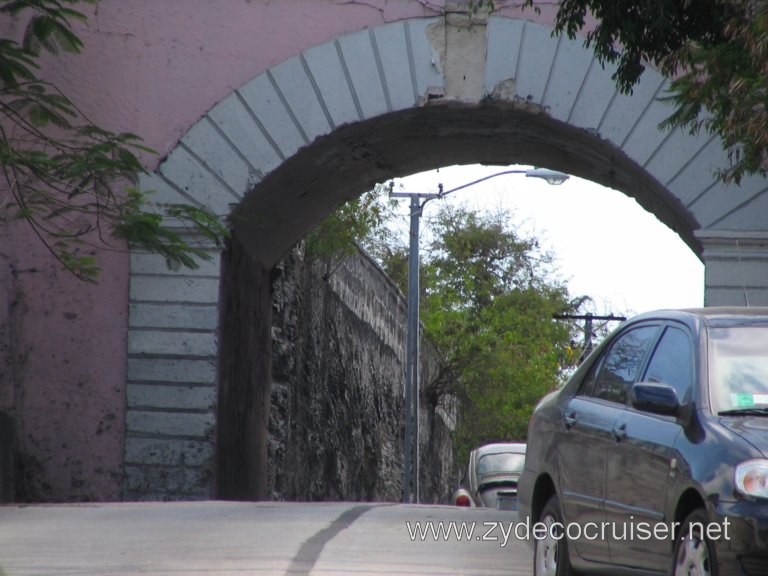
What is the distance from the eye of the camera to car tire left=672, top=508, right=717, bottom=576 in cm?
539

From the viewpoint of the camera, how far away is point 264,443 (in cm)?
1878

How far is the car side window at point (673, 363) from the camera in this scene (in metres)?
6.24

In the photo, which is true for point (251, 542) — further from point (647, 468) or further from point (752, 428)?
point (752, 428)

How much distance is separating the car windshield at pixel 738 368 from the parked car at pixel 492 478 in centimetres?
1103

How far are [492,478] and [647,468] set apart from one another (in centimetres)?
1253

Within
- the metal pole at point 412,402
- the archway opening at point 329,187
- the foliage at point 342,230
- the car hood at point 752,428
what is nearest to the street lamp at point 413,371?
the metal pole at point 412,402

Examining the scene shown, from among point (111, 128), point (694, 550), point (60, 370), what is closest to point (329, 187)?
point (111, 128)

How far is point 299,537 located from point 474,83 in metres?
6.62

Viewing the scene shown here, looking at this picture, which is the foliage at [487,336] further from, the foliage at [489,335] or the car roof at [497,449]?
the car roof at [497,449]

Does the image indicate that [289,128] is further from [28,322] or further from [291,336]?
[291,336]

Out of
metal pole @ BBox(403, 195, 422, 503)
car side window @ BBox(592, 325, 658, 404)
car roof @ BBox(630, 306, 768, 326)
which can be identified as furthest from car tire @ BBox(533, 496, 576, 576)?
metal pole @ BBox(403, 195, 422, 503)

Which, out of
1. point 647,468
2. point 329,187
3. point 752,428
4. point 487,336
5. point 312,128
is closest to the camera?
point 752,428

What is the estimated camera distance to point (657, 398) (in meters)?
5.98

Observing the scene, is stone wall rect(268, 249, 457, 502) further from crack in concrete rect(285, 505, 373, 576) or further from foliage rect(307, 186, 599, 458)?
crack in concrete rect(285, 505, 373, 576)
